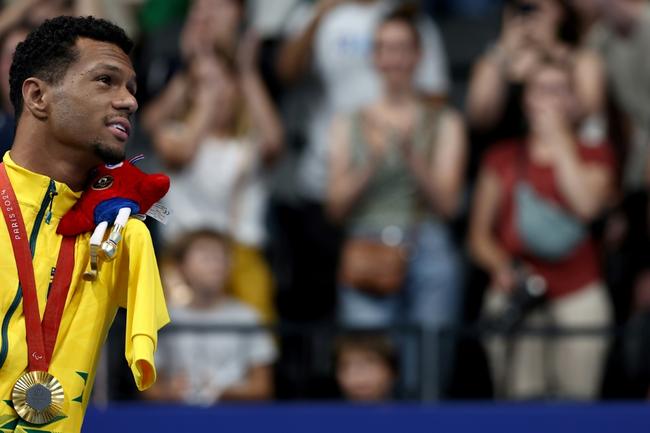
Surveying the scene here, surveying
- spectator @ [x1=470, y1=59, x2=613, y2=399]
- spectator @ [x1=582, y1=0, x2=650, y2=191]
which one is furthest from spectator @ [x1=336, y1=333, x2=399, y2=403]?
spectator @ [x1=582, y1=0, x2=650, y2=191]

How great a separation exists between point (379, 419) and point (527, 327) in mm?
944

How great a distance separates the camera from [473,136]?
8445 millimetres

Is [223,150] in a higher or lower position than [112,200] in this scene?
higher

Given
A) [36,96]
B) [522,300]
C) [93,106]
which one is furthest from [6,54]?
[93,106]

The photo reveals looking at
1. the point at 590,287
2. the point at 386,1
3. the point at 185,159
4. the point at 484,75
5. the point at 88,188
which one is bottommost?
the point at 88,188

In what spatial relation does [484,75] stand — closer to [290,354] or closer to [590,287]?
[590,287]

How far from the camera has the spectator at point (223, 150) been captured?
26.8 ft

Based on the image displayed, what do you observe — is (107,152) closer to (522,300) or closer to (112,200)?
(112,200)

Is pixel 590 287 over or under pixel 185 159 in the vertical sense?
under

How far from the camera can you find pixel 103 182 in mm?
4242

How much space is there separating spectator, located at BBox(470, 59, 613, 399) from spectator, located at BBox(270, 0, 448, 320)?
732mm

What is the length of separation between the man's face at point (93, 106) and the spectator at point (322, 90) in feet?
13.4

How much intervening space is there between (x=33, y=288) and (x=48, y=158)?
1.27ft

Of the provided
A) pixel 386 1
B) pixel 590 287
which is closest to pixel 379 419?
pixel 590 287
